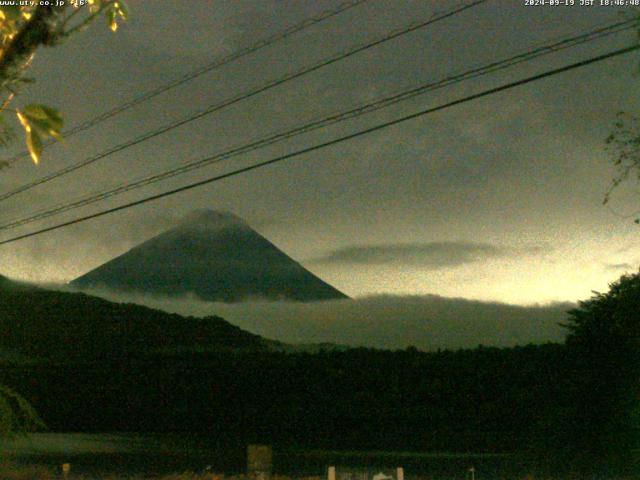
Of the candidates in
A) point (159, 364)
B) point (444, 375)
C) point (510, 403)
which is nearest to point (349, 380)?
point (444, 375)

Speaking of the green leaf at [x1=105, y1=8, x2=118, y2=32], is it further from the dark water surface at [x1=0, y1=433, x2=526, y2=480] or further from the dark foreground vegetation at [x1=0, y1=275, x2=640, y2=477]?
the dark water surface at [x1=0, y1=433, x2=526, y2=480]

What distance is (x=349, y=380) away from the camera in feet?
92.9

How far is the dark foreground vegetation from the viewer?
1962 cm

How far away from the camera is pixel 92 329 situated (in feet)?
160

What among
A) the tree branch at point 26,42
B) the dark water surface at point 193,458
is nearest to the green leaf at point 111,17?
the tree branch at point 26,42

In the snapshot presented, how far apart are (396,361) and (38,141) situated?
25.5 m

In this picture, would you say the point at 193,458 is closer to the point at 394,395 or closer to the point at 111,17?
the point at 394,395

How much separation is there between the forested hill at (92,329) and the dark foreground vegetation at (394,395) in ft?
9.81

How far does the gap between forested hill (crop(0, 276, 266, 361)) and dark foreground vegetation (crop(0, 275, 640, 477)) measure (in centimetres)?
299

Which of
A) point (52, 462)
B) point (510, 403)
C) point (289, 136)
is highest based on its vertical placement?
point (289, 136)

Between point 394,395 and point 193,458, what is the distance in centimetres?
738

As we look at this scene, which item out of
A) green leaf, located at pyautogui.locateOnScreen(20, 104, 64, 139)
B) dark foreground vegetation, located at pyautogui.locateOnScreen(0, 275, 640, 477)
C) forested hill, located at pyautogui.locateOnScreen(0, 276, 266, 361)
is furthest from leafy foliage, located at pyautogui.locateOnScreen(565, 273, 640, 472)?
forested hill, located at pyautogui.locateOnScreen(0, 276, 266, 361)

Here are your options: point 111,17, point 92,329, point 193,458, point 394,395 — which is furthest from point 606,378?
point 92,329

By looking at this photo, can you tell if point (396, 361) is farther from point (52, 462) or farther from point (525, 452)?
point (52, 462)
